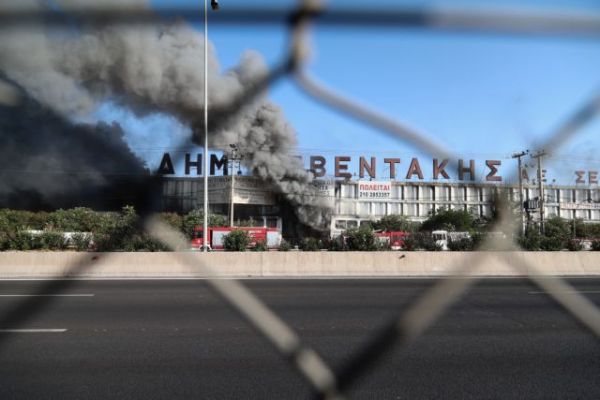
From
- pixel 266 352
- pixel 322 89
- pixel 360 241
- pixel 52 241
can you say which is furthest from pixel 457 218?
pixel 52 241

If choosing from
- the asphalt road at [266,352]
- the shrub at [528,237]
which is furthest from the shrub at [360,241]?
the shrub at [528,237]

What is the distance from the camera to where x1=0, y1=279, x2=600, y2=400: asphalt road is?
4.30 meters

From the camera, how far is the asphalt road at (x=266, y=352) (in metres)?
4.30

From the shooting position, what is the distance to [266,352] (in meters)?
5.50

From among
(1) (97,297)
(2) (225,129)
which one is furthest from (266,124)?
(1) (97,297)

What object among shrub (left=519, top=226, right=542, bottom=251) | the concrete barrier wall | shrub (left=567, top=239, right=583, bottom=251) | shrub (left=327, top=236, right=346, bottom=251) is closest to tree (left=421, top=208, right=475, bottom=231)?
shrub (left=519, top=226, right=542, bottom=251)

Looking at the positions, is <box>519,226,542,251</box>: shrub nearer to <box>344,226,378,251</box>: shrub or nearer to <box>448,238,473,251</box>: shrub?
<box>448,238,473,251</box>: shrub

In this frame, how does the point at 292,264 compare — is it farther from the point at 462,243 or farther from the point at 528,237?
the point at 528,237

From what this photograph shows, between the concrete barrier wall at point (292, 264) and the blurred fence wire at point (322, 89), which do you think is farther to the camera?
the concrete barrier wall at point (292, 264)

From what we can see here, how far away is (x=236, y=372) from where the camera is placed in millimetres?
4781

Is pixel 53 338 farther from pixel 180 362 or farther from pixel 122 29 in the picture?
pixel 122 29

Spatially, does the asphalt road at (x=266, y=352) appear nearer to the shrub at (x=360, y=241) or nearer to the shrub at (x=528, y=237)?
the shrub at (x=528, y=237)

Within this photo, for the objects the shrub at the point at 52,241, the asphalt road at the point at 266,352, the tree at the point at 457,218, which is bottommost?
the asphalt road at the point at 266,352

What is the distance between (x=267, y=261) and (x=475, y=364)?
10941 millimetres
